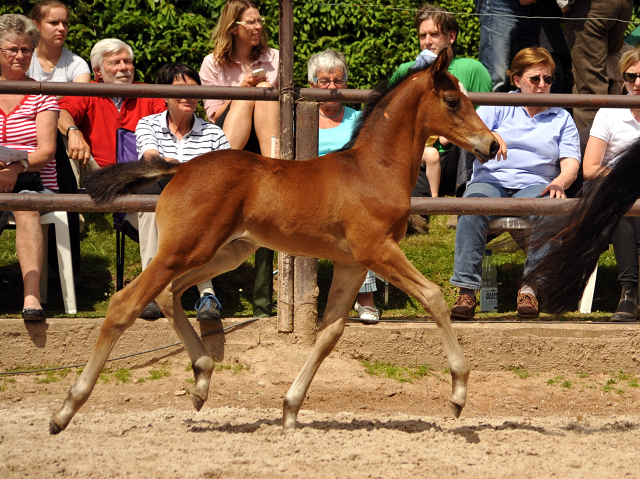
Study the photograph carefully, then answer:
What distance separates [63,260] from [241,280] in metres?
1.46

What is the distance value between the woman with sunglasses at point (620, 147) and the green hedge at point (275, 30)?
2.75 meters

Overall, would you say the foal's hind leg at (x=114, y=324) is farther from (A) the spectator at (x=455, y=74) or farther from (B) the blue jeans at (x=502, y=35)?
(B) the blue jeans at (x=502, y=35)

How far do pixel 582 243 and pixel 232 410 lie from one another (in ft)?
7.04

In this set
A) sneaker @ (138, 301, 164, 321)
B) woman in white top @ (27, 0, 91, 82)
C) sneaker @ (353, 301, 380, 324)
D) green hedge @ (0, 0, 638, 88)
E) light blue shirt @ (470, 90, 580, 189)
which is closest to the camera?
sneaker @ (138, 301, 164, 321)

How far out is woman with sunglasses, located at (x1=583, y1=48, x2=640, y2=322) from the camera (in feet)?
18.8

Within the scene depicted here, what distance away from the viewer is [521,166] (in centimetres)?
586

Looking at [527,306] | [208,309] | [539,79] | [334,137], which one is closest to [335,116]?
[334,137]

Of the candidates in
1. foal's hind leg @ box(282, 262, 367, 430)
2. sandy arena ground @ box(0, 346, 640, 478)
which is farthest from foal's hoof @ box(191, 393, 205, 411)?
foal's hind leg @ box(282, 262, 367, 430)

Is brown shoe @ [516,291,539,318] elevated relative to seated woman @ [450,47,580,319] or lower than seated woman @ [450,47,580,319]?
lower

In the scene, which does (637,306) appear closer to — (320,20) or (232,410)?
(232,410)

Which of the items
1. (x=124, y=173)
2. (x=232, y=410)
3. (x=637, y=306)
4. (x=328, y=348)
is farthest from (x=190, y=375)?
(x=637, y=306)

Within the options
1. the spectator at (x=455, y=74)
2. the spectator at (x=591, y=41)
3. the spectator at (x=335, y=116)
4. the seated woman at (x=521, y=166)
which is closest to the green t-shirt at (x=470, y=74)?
the spectator at (x=455, y=74)

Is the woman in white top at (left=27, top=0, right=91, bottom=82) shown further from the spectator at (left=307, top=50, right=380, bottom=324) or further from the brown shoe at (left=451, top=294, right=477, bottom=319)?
the brown shoe at (left=451, top=294, right=477, bottom=319)

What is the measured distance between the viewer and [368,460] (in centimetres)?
357
